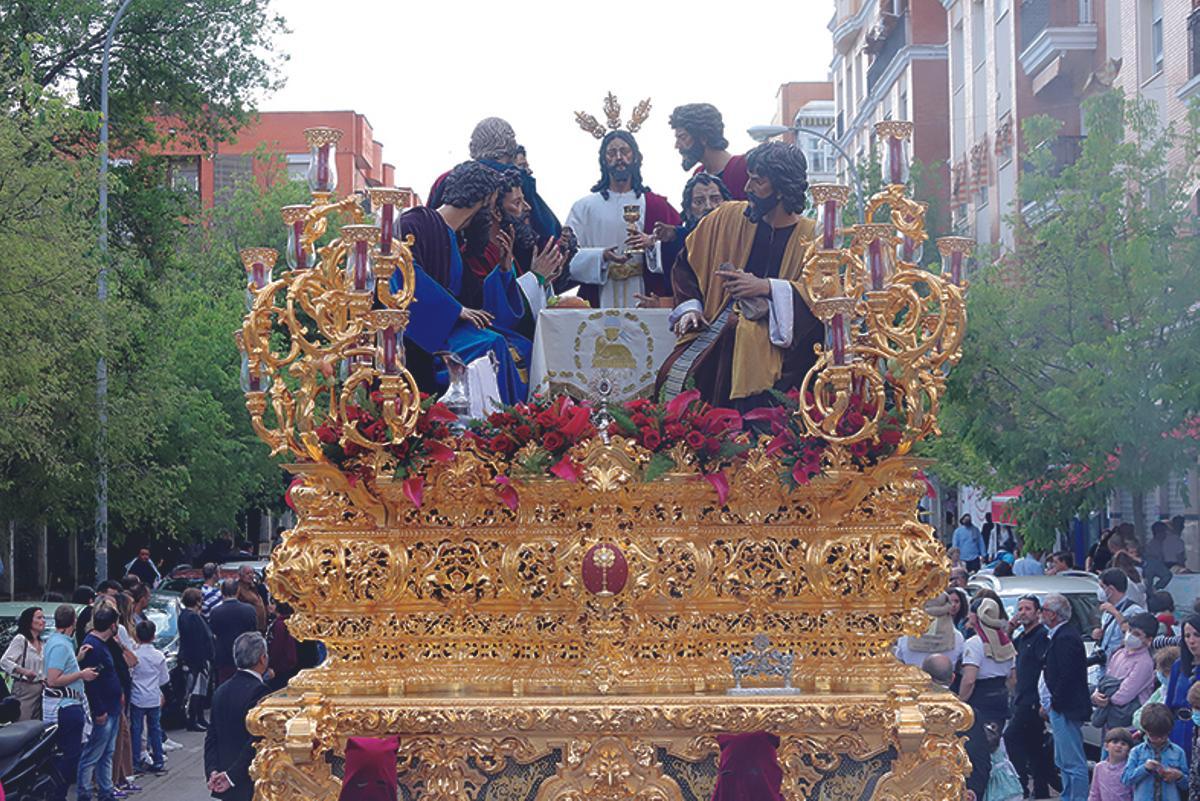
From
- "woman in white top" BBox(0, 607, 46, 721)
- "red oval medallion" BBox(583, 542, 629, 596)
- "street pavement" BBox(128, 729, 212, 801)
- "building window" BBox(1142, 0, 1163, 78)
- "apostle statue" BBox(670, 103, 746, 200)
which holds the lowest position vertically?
"street pavement" BBox(128, 729, 212, 801)

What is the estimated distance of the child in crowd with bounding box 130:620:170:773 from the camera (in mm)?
15648

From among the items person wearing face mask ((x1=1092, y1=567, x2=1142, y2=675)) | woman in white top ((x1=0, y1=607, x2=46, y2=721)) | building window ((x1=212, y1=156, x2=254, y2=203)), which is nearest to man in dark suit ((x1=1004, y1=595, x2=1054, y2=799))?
person wearing face mask ((x1=1092, y1=567, x2=1142, y2=675))

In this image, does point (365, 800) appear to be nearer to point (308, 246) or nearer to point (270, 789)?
point (270, 789)

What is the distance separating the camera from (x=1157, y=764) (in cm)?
995

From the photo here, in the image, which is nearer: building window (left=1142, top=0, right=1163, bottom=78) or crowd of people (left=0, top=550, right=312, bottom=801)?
crowd of people (left=0, top=550, right=312, bottom=801)

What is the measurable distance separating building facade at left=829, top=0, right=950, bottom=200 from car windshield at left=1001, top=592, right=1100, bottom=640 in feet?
73.7

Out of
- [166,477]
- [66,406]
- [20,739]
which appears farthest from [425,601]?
[166,477]

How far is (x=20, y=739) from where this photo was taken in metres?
11.2

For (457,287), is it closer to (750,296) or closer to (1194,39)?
(750,296)

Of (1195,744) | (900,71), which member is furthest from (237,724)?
(900,71)

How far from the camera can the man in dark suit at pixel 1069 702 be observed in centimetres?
1259

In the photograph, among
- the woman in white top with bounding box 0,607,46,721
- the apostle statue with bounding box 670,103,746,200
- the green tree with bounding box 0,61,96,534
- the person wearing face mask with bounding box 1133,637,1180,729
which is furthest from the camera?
the green tree with bounding box 0,61,96,534

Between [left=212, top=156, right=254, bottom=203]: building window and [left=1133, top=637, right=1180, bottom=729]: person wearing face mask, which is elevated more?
[left=212, top=156, right=254, bottom=203]: building window

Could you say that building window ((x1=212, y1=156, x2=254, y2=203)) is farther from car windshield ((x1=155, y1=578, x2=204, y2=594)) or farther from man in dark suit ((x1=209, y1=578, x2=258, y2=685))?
man in dark suit ((x1=209, y1=578, x2=258, y2=685))
